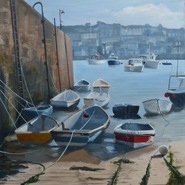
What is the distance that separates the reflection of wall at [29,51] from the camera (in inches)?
632

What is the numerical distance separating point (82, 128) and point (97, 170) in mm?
5121

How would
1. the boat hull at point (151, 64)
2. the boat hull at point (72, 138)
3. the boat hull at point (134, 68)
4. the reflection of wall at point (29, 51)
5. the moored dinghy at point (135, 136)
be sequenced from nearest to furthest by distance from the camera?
the boat hull at point (72, 138) < the moored dinghy at point (135, 136) < the reflection of wall at point (29, 51) < the boat hull at point (134, 68) < the boat hull at point (151, 64)

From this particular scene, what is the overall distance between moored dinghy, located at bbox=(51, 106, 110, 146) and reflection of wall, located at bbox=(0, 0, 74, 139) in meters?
3.42

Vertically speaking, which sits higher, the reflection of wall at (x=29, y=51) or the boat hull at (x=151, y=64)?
the reflection of wall at (x=29, y=51)

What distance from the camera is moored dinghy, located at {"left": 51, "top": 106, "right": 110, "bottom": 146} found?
13008 millimetres

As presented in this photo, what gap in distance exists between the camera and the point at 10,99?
15969 millimetres

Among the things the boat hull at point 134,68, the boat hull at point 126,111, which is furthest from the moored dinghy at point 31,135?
the boat hull at point 134,68

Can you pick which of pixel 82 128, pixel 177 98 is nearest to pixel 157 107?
pixel 177 98

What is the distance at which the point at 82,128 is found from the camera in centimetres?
1565

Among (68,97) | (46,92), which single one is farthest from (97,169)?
(68,97)

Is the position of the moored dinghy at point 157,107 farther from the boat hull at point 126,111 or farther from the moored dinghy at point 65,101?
the moored dinghy at point 65,101

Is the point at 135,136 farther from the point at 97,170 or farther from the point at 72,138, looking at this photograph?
the point at 97,170

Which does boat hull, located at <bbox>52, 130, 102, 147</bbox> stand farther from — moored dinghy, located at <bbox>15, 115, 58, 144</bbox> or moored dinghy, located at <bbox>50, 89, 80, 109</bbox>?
moored dinghy, located at <bbox>50, 89, 80, 109</bbox>

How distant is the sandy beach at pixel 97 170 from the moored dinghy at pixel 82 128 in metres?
0.61
